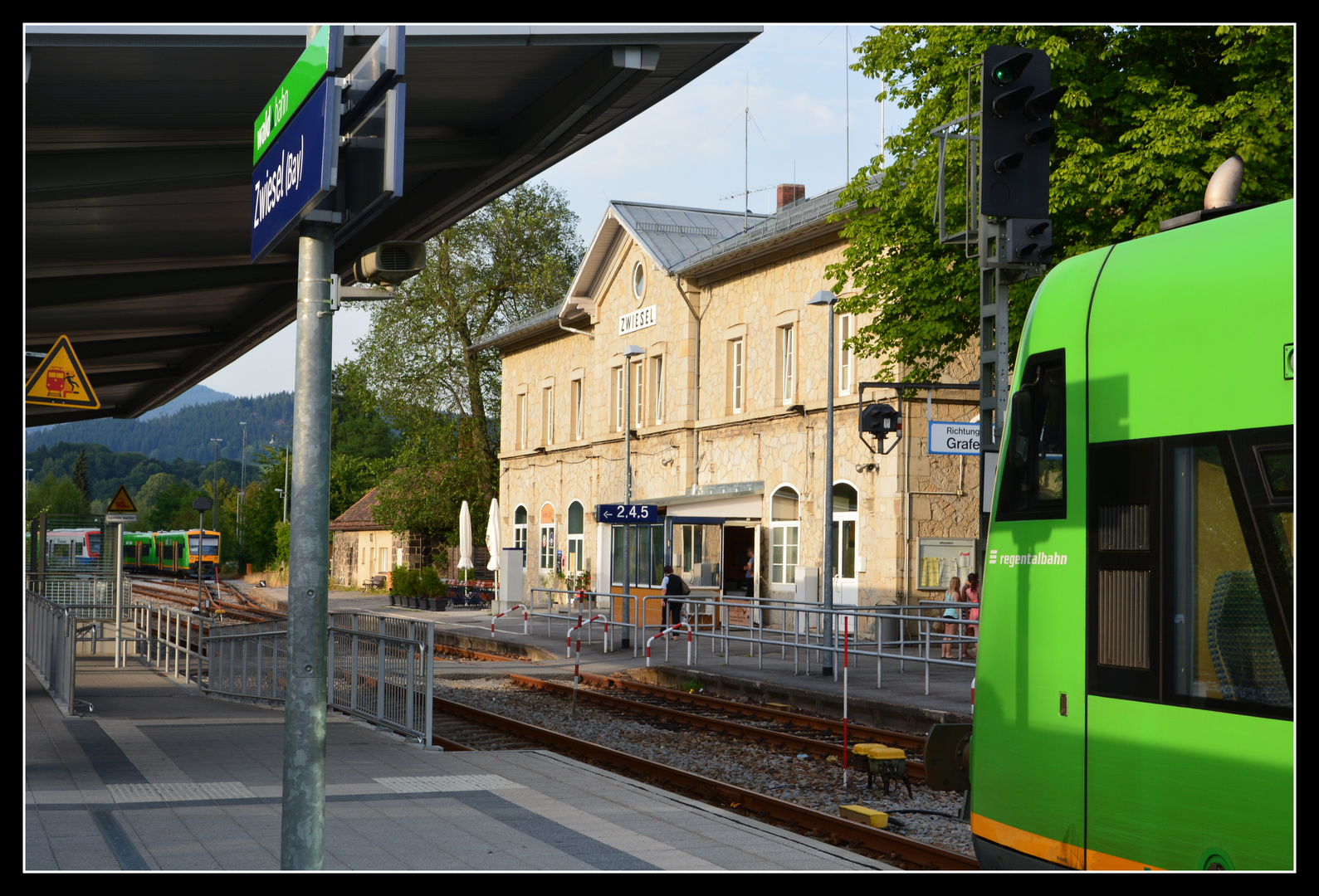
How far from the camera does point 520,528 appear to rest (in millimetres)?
46781

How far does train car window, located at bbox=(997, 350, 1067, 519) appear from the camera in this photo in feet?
18.6

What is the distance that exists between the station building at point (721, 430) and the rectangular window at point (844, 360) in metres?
0.06

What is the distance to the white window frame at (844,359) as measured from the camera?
2861cm

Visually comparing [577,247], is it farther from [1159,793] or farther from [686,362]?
[1159,793]

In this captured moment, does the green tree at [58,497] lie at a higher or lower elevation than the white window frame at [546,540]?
higher

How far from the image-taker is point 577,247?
56.5 m

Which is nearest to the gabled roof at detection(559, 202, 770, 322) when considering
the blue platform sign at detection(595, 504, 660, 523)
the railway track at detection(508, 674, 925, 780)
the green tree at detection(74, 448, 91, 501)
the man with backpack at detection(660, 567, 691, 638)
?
the blue platform sign at detection(595, 504, 660, 523)

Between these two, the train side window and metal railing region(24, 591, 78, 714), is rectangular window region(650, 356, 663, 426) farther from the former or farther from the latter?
the train side window

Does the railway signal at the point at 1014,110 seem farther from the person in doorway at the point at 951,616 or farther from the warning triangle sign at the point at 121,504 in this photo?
the warning triangle sign at the point at 121,504

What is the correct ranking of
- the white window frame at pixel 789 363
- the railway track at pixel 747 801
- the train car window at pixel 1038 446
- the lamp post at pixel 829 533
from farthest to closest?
the white window frame at pixel 789 363 < the lamp post at pixel 829 533 < the railway track at pixel 747 801 < the train car window at pixel 1038 446

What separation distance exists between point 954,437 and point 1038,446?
18.6ft

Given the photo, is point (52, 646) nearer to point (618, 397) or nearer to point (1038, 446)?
point (1038, 446)

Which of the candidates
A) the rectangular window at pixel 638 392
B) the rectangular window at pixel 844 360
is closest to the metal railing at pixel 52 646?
the rectangular window at pixel 844 360

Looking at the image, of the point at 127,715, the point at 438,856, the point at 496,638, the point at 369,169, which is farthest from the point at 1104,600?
the point at 496,638
